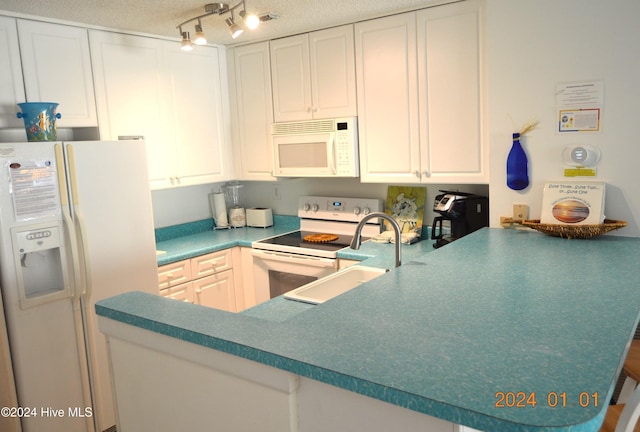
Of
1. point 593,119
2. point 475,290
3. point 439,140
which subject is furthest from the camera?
point 439,140

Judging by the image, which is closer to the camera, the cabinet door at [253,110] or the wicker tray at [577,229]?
the wicker tray at [577,229]

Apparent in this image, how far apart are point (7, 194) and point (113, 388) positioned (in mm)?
1205

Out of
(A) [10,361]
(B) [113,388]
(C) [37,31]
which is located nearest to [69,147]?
(C) [37,31]

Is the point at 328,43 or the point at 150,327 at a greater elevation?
the point at 328,43

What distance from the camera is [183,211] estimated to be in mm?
4070

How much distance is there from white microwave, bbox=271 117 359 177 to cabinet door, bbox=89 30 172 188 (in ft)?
2.47

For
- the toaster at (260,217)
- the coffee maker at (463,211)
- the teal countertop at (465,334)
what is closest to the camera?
the teal countertop at (465,334)

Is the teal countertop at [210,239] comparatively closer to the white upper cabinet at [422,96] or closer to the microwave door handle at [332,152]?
the microwave door handle at [332,152]

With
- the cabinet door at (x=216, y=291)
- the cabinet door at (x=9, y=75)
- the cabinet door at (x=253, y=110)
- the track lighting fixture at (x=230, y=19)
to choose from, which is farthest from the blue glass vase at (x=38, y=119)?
the cabinet door at (x=253, y=110)

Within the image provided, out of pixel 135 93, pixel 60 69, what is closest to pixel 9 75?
pixel 60 69

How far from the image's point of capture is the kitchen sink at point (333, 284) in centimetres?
237

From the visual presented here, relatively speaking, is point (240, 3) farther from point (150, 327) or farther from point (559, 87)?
point (150, 327)

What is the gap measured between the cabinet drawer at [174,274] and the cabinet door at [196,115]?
598 mm

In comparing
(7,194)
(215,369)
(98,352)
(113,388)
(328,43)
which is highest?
(328,43)
